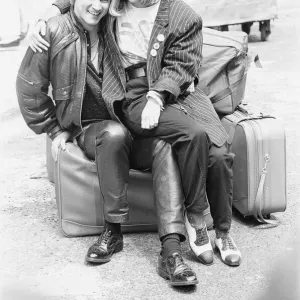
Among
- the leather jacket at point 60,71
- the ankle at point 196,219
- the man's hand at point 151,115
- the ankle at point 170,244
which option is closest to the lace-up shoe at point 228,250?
the ankle at point 196,219

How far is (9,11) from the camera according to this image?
805cm

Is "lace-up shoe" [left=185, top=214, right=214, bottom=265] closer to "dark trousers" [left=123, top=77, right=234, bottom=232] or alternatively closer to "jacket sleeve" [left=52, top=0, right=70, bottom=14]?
"dark trousers" [left=123, top=77, right=234, bottom=232]

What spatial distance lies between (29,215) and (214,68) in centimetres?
131

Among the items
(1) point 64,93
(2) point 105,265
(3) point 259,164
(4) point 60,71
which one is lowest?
(2) point 105,265

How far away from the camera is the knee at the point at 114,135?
3064 mm

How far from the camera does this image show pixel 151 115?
10.1ft

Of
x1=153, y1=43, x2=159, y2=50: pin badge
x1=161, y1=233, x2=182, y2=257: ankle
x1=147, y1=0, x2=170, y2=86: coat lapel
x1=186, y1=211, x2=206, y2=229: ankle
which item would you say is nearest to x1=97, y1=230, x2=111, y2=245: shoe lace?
x1=161, y1=233, x2=182, y2=257: ankle

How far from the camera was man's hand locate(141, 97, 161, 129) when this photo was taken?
3.06 metres

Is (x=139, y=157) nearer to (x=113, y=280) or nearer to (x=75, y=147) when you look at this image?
(x=75, y=147)

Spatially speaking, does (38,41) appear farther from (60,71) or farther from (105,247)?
(105,247)

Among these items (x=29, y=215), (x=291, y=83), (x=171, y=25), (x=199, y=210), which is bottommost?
(x=291, y=83)

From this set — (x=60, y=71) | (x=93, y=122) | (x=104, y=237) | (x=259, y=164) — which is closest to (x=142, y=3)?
(x=60, y=71)

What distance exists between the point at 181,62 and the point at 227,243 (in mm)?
881

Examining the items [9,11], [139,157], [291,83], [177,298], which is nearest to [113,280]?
[177,298]
